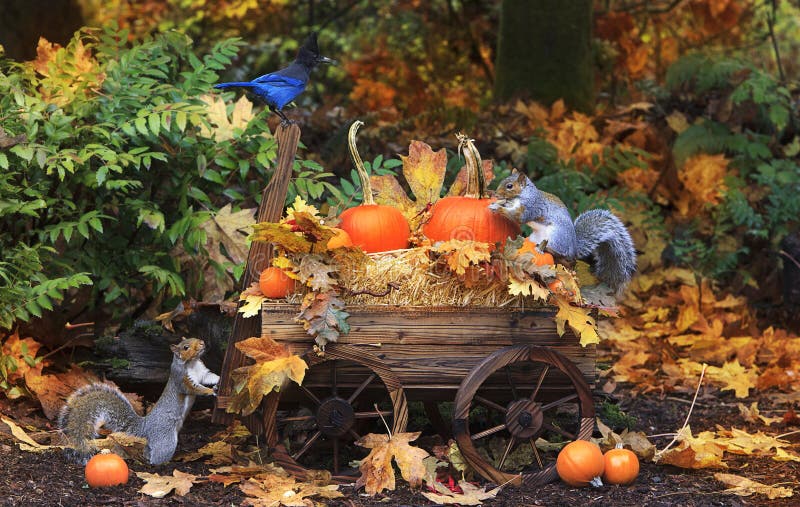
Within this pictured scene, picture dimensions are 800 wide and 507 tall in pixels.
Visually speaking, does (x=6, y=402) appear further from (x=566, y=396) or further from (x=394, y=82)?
(x=394, y=82)

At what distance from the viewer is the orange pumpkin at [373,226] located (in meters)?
3.56

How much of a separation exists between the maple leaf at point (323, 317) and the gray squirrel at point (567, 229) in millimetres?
681

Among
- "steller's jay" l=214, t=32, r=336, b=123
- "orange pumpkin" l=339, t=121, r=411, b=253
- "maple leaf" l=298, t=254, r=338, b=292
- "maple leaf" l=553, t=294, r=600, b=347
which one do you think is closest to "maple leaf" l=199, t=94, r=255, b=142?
"steller's jay" l=214, t=32, r=336, b=123

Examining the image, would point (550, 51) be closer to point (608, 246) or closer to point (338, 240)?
point (608, 246)

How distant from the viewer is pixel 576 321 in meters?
3.30

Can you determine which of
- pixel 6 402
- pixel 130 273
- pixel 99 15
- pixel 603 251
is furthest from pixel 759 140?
pixel 99 15

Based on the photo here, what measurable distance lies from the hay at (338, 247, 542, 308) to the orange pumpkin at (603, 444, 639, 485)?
59 cm

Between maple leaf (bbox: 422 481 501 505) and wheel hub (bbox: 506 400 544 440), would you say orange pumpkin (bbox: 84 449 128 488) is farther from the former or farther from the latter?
wheel hub (bbox: 506 400 544 440)

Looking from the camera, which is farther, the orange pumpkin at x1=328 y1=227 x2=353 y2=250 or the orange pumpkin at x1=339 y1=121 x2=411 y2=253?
the orange pumpkin at x1=339 y1=121 x2=411 y2=253

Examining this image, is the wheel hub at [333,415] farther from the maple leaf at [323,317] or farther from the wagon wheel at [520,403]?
the wagon wheel at [520,403]

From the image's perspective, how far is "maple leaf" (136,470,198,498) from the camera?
10.7ft

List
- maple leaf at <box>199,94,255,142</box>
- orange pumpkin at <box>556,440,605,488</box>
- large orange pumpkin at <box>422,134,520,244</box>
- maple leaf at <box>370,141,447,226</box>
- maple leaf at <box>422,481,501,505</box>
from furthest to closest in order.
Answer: maple leaf at <box>199,94,255,142</box>
maple leaf at <box>370,141,447,226</box>
large orange pumpkin at <box>422,134,520,244</box>
orange pumpkin at <box>556,440,605,488</box>
maple leaf at <box>422,481,501,505</box>

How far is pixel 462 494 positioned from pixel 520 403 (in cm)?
37

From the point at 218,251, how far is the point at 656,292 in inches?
123
